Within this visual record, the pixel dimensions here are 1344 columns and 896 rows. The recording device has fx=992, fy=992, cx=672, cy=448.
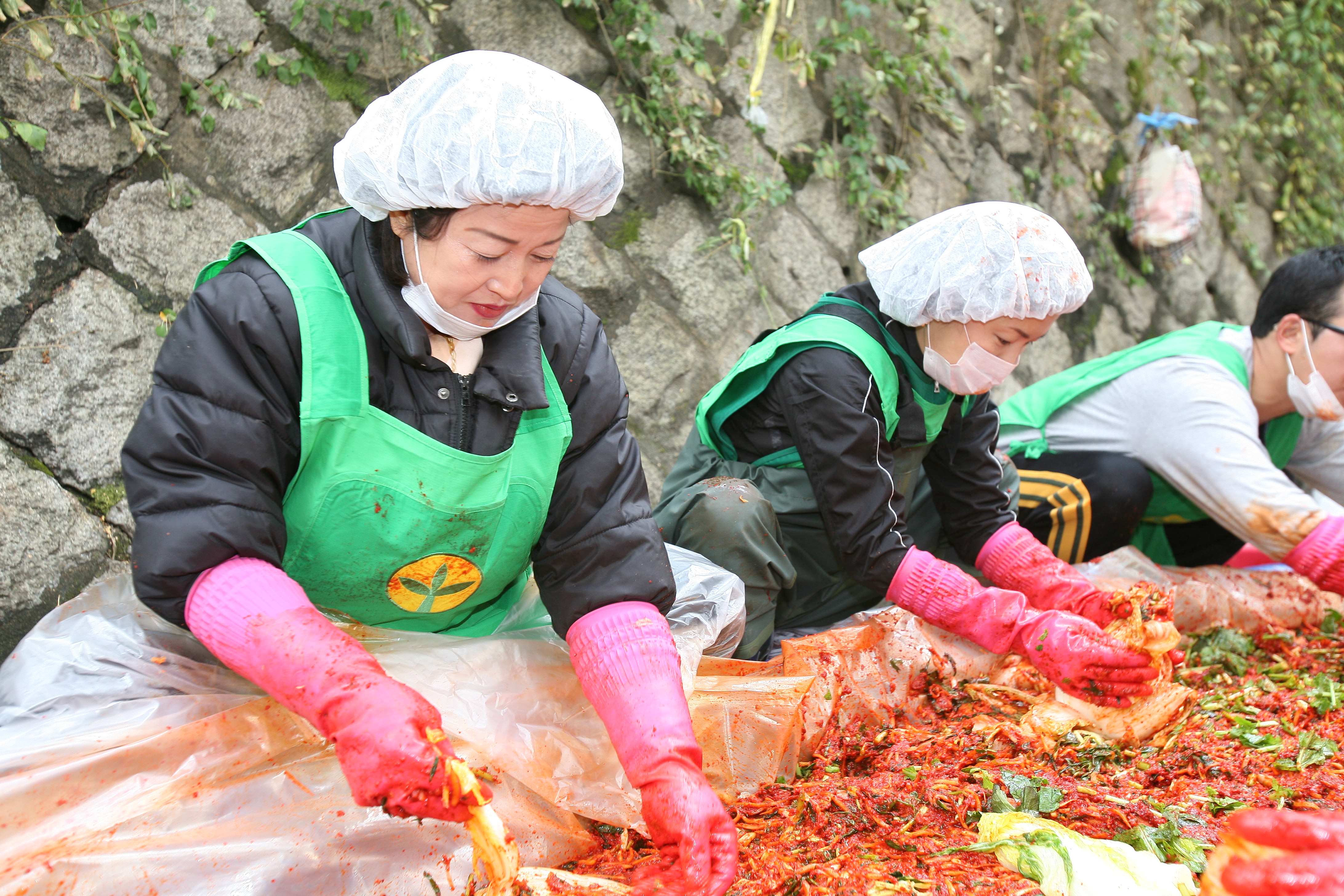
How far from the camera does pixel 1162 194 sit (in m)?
5.23

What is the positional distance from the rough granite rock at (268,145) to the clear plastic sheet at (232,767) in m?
1.19

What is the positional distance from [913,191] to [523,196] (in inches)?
125

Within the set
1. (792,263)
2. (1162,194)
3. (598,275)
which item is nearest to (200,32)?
(598,275)

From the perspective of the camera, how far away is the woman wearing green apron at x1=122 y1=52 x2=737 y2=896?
4.79 feet

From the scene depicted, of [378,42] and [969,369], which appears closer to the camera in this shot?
[969,369]

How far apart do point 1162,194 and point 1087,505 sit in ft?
9.57

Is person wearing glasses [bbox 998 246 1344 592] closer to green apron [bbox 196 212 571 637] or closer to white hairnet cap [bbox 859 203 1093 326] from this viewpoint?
white hairnet cap [bbox 859 203 1093 326]

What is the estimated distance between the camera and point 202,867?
1.42m

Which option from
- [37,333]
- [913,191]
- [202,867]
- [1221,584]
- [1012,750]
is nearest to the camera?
[202,867]

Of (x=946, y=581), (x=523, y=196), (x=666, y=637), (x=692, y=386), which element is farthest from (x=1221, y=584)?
(x=523, y=196)

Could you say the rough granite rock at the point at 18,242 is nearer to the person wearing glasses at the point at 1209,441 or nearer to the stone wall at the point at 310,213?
the stone wall at the point at 310,213

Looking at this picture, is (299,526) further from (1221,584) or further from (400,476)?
(1221,584)

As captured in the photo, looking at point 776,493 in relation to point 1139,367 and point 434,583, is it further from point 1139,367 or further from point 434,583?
point 1139,367

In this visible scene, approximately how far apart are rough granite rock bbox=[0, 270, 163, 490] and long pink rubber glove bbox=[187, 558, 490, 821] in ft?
3.37
